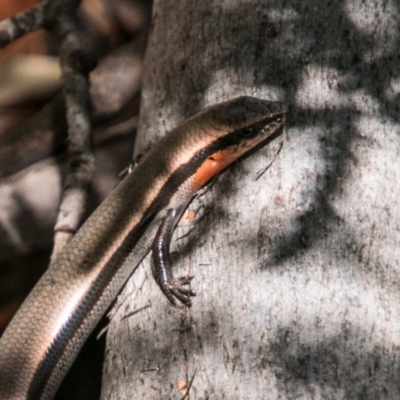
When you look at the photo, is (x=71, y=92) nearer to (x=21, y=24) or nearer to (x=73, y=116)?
(x=73, y=116)

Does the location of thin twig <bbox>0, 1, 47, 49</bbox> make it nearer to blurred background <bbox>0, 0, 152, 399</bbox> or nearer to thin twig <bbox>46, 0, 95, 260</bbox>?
thin twig <bbox>46, 0, 95, 260</bbox>

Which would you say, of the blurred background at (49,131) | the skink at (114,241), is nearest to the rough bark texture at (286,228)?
the skink at (114,241)

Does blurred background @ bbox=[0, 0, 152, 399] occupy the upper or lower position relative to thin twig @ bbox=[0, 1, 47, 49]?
lower

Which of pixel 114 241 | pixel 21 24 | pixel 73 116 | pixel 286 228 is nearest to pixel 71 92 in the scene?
pixel 73 116

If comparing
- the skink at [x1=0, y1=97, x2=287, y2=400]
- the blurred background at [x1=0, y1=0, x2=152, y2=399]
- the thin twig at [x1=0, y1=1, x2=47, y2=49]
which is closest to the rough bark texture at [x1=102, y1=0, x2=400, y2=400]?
the skink at [x1=0, y1=97, x2=287, y2=400]

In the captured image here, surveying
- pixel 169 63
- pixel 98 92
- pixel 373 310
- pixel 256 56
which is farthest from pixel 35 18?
pixel 373 310

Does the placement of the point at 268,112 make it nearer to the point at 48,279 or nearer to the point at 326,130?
the point at 326,130
